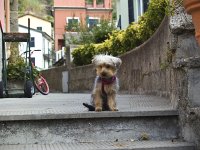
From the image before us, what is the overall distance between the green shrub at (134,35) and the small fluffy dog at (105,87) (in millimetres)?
2389

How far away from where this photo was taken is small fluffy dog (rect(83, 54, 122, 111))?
4902 mm

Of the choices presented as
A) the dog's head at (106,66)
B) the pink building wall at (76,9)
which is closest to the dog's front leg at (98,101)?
the dog's head at (106,66)

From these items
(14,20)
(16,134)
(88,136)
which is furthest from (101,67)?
(14,20)

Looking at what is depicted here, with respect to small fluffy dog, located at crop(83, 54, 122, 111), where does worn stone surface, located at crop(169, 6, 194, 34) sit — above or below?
above

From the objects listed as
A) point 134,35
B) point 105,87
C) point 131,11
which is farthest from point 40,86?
point 105,87

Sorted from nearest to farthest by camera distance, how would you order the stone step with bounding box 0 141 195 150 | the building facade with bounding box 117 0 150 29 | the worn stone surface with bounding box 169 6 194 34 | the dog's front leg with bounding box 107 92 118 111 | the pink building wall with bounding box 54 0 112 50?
1. the stone step with bounding box 0 141 195 150
2. the worn stone surface with bounding box 169 6 194 34
3. the dog's front leg with bounding box 107 92 118 111
4. the building facade with bounding box 117 0 150 29
5. the pink building wall with bounding box 54 0 112 50

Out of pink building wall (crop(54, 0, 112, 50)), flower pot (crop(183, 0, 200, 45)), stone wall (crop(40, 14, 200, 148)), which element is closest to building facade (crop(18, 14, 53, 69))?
pink building wall (crop(54, 0, 112, 50))

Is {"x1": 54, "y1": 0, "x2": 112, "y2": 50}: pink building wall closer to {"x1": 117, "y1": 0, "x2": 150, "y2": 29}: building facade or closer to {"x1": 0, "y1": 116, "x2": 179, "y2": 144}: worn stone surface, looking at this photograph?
{"x1": 117, "y1": 0, "x2": 150, "y2": 29}: building facade

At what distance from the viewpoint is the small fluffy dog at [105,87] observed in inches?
193

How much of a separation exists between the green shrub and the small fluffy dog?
2.39 meters

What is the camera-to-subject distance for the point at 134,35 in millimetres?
10500

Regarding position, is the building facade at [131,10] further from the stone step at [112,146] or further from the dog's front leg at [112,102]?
the stone step at [112,146]

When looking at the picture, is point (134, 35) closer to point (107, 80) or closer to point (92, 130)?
point (107, 80)

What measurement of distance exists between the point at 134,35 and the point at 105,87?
573 cm
